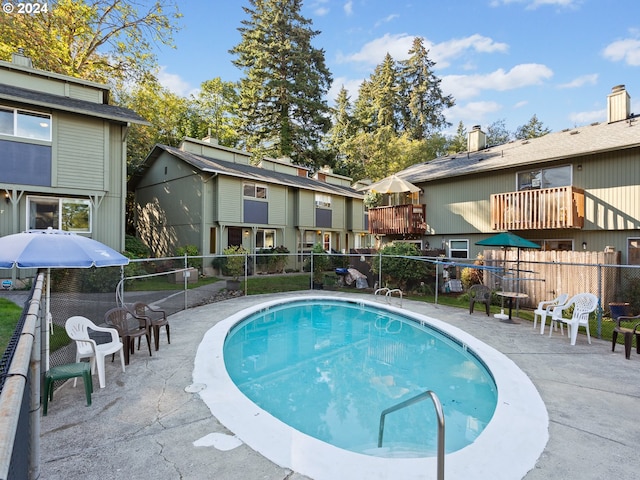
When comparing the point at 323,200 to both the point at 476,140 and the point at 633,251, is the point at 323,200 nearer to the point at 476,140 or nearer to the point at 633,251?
the point at 476,140

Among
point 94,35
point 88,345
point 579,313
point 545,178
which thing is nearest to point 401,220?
point 545,178

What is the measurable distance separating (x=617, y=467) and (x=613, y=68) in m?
25.2

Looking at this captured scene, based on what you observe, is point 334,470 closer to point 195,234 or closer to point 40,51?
point 195,234

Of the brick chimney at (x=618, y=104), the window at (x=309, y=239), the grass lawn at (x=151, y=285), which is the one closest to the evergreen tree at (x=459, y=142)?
the brick chimney at (x=618, y=104)

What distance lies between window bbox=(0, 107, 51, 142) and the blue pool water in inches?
396

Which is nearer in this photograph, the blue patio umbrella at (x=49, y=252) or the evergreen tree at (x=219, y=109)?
the blue patio umbrella at (x=49, y=252)

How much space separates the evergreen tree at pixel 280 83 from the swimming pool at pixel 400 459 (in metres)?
33.0

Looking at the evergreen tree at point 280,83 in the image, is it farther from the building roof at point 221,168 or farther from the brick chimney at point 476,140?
the brick chimney at point 476,140

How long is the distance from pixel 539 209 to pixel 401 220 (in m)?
6.27

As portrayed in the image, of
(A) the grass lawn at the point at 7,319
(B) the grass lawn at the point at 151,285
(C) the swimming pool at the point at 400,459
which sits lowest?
(C) the swimming pool at the point at 400,459

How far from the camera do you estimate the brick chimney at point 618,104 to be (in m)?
13.7

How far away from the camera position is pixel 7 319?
6824 millimetres

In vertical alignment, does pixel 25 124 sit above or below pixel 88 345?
above

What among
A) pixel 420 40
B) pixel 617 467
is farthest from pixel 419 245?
pixel 420 40
